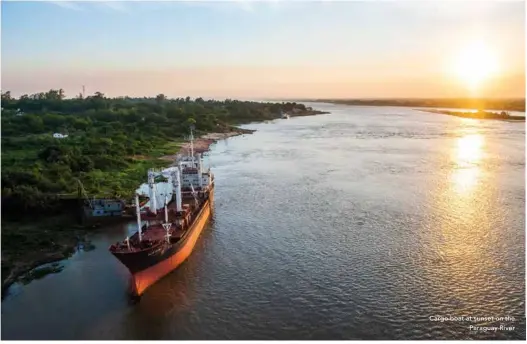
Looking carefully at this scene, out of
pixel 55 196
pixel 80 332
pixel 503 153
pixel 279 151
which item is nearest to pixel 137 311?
pixel 80 332

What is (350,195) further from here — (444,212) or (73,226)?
(73,226)

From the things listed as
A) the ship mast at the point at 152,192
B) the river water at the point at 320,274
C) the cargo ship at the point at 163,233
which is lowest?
the river water at the point at 320,274

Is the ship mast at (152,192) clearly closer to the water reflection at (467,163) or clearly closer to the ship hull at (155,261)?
the ship hull at (155,261)

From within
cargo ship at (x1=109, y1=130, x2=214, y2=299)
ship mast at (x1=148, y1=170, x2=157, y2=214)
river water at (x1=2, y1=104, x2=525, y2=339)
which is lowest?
river water at (x1=2, y1=104, x2=525, y2=339)

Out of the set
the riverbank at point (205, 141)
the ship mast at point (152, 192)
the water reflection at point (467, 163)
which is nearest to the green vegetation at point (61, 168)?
the riverbank at point (205, 141)

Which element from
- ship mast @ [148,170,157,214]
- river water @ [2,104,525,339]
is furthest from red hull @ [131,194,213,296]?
ship mast @ [148,170,157,214]

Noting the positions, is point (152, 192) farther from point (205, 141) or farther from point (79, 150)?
point (205, 141)

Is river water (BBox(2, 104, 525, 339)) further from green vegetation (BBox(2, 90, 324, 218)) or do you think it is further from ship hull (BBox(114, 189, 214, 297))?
green vegetation (BBox(2, 90, 324, 218))
